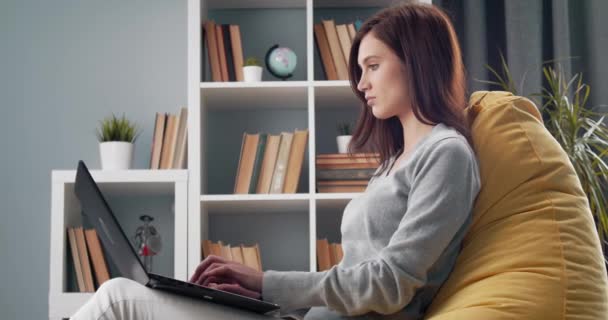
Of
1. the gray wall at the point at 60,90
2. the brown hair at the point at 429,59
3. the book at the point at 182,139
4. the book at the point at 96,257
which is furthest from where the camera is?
the gray wall at the point at 60,90

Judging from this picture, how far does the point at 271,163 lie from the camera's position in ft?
8.75

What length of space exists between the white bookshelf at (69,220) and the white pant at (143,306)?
127 centimetres

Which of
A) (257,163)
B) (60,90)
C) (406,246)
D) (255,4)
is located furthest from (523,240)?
(60,90)

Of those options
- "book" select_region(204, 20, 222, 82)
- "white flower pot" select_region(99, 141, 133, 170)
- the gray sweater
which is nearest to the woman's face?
the gray sweater

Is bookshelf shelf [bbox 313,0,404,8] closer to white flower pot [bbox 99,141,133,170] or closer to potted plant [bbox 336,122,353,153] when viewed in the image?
potted plant [bbox 336,122,353,153]

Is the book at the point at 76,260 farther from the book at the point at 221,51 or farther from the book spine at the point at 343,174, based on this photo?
the book spine at the point at 343,174

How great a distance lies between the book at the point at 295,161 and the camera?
2.66 m

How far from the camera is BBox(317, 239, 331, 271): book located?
2.64 meters

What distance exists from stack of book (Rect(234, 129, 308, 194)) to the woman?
106 centimetres

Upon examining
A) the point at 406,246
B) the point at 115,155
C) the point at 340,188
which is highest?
the point at 115,155

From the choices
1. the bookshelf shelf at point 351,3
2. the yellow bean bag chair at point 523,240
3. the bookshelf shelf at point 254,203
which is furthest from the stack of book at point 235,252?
the yellow bean bag chair at point 523,240

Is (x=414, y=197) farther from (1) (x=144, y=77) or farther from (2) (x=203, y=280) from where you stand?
(1) (x=144, y=77)

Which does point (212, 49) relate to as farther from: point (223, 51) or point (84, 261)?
point (84, 261)

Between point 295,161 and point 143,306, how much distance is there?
1.45m
